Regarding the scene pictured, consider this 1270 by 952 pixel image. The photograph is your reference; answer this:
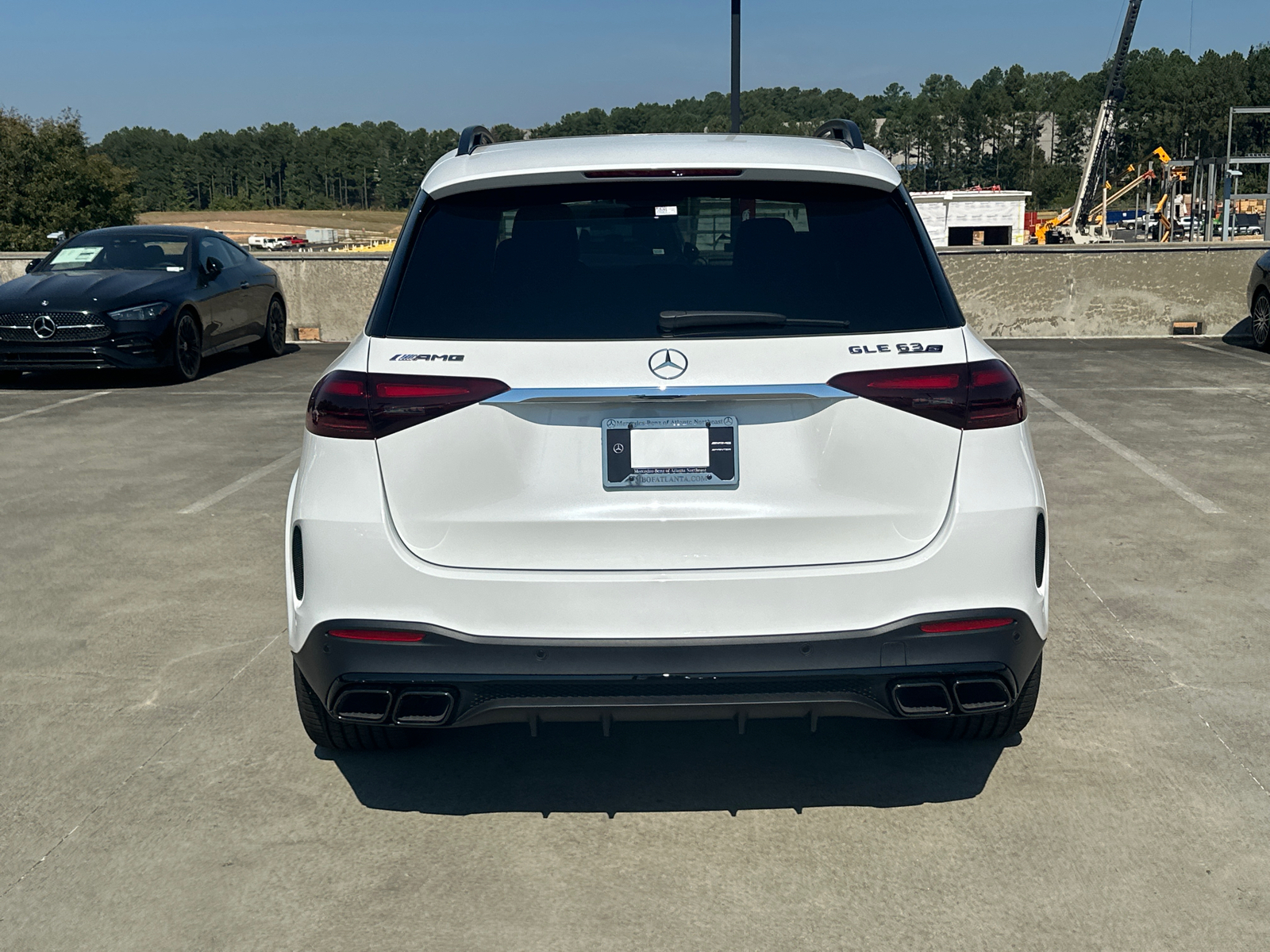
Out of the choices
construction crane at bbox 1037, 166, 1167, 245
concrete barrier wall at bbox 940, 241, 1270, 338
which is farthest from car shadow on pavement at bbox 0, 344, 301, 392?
construction crane at bbox 1037, 166, 1167, 245

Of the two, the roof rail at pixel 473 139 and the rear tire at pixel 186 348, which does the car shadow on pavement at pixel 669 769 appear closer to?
the roof rail at pixel 473 139

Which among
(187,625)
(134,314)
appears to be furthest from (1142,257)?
(187,625)

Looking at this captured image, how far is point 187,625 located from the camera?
5.37 metres

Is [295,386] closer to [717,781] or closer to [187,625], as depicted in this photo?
[187,625]

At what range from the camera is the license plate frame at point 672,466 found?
3037 mm

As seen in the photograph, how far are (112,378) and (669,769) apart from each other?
11.8 metres

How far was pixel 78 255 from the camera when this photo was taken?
46.9 feet

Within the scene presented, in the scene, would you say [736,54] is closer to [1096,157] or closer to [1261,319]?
[1261,319]

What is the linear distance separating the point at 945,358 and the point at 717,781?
1.44m

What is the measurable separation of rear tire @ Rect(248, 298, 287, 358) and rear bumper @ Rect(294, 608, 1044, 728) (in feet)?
43.5

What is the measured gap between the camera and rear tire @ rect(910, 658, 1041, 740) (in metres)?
3.78

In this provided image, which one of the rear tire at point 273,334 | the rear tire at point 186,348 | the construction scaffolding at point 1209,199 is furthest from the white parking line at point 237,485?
the construction scaffolding at point 1209,199

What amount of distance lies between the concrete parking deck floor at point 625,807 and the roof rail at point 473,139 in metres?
1.83

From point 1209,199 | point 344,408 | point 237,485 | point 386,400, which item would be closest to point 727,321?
point 386,400
